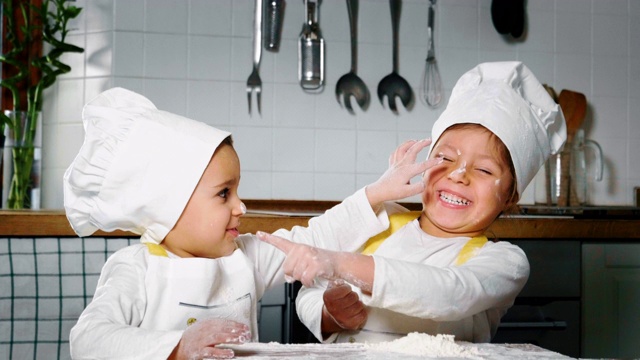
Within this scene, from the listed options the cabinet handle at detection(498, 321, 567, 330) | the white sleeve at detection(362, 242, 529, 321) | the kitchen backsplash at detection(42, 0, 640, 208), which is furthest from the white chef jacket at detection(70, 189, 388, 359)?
the kitchen backsplash at detection(42, 0, 640, 208)

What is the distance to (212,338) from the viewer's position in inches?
36.3

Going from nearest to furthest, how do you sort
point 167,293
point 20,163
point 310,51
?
1. point 167,293
2. point 20,163
3. point 310,51

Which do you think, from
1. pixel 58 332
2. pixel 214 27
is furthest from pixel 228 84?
pixel 58 332

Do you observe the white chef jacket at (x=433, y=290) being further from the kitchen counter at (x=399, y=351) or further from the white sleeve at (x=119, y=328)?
the white sleeve at (x=119, y=328)

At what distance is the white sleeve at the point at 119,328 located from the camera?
0.97 m

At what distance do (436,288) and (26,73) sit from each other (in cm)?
197

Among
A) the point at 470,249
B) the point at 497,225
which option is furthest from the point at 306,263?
the point at 497,225

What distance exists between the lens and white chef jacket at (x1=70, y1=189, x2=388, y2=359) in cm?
98

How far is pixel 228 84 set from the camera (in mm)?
2682

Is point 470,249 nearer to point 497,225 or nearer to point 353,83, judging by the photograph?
point 497,225

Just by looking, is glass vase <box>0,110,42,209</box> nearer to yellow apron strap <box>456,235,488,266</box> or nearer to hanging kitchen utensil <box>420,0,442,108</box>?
hanging kitchen utensil <box>420,0,442,108</box>

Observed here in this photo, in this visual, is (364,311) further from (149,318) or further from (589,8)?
(589,8)

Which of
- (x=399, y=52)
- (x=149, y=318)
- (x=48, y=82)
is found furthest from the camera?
(x=399, y=52)

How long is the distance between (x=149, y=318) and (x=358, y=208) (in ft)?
1.25
